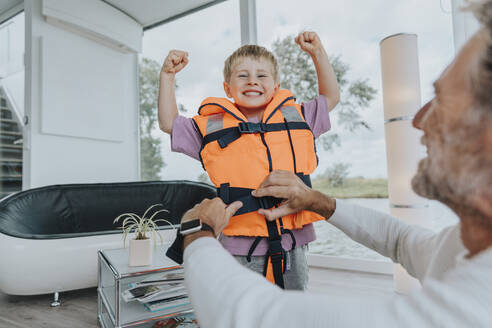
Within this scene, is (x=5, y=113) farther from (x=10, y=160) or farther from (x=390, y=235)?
(x=390, y=235)

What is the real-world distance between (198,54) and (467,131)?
4.17 meters

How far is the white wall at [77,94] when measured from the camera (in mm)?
3678

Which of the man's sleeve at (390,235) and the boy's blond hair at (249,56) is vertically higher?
the boy's blond hair at (249,56)

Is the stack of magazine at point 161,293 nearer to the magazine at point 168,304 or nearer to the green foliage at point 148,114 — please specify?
the magazine at point 168,304

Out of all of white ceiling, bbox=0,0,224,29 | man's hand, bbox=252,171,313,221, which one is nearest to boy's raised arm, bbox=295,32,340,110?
man's hand, bbox=252,171,313,221

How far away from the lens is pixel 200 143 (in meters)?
1.17

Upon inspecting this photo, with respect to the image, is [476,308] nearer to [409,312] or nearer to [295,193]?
[409,312]

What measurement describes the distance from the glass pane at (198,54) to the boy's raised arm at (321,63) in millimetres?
2749

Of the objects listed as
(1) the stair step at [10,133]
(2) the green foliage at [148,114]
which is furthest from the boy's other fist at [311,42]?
(1) the stair step at [10,133]

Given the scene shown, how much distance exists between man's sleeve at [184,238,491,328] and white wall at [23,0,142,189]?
12.9ft

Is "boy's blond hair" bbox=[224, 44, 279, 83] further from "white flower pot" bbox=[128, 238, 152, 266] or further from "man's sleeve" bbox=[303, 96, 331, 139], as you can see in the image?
"white flower pot" bbox=[128, 238, 152, 266]

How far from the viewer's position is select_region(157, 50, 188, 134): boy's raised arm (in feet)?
3.64

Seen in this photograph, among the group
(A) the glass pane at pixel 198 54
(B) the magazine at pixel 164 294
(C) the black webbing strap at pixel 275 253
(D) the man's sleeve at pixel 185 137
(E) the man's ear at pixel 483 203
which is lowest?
A: (B) the magazine at pixel 164 294

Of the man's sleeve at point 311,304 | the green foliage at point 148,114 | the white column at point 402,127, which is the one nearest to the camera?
the man's sleeve at point 311,304
